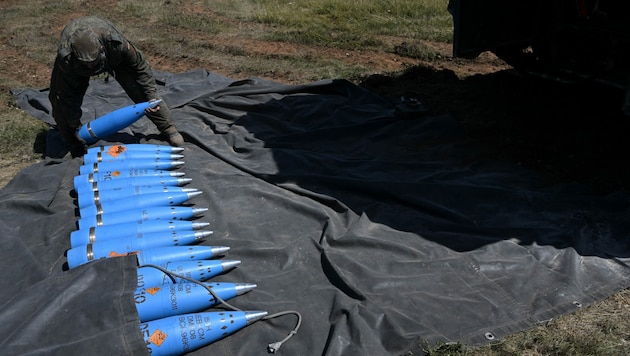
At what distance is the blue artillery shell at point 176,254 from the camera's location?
4.04m

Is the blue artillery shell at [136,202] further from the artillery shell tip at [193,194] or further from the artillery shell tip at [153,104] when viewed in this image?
the artillery shell tip at [153,104]

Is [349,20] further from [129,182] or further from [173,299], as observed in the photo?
[173,299]

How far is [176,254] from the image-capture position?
414 cm

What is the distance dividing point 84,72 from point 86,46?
1.09ft

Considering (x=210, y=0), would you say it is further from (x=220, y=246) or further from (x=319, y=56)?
(x=220, y=246)

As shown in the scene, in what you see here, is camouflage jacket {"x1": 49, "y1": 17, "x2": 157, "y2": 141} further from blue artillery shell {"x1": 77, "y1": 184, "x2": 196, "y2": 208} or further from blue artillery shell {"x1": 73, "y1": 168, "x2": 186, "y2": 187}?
blue artillery shell {"x1": 77, "y1": 184, "x2": 196, "y2": 208}

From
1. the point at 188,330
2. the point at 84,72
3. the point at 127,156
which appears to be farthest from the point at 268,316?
the point at 84,72

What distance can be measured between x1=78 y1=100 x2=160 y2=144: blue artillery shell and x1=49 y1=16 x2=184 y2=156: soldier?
0.25 ft

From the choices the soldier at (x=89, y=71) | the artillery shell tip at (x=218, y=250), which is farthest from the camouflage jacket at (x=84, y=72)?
the artillery shell tip at (x=218, y=250)

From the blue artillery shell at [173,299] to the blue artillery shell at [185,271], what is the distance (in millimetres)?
106

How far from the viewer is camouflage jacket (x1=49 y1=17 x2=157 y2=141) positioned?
217 inches

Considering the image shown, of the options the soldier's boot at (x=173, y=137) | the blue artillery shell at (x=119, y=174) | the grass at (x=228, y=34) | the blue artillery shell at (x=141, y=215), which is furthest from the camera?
the grass at (x=228, y=34)

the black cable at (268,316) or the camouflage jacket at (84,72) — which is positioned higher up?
the camouflage jacket at (84,72)

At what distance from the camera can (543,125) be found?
647 cm
